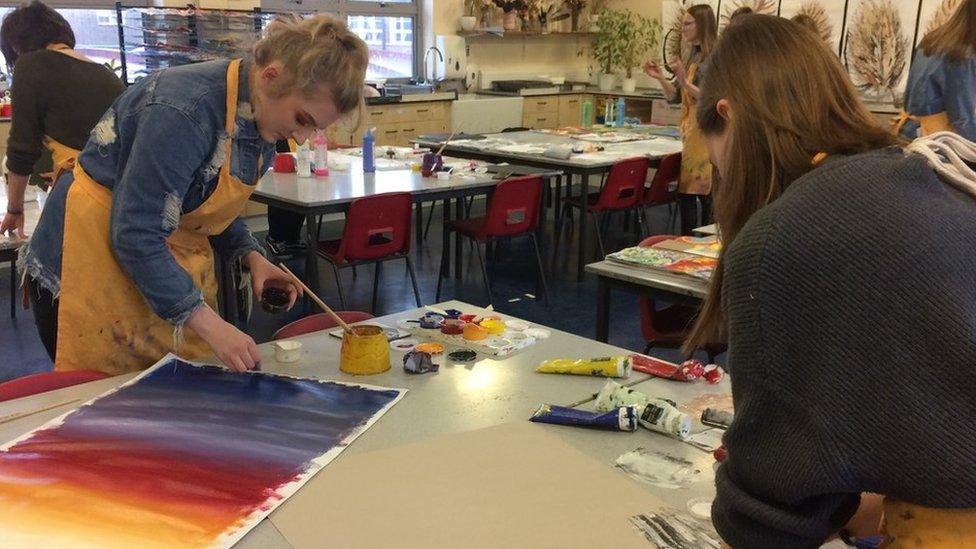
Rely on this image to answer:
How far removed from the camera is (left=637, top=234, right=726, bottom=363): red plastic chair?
2.88 metres

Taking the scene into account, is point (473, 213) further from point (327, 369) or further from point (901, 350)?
point (901, 350)

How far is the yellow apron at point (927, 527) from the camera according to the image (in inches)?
35.9

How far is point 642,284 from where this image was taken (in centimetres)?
266

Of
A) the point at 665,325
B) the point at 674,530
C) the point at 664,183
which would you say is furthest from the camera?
the point at 664,183

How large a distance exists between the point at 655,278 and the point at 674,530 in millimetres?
1442

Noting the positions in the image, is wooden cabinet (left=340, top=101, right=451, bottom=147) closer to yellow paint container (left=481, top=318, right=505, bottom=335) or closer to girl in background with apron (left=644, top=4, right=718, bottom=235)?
girl in background with apron (left=644, top=4, right=718, bottom=235)

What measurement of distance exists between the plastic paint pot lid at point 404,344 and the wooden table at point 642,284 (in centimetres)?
85

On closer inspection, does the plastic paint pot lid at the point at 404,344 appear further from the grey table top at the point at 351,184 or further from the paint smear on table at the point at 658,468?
the grey table top at the point at 351,184

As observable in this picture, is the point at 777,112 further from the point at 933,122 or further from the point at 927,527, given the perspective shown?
the point at 933,122

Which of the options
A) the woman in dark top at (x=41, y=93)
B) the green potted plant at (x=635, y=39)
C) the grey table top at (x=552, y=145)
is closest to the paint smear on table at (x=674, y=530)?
the woman in dark top at (x=41, y=93)

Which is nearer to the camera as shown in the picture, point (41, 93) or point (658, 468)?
point (658, 468)

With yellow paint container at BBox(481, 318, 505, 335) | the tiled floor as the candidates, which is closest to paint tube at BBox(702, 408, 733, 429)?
yellow paint container at BBox(481, 318, 505, 335)

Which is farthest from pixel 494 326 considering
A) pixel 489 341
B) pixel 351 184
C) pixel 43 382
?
pixel 351 184

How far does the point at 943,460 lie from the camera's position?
33.6 inches
